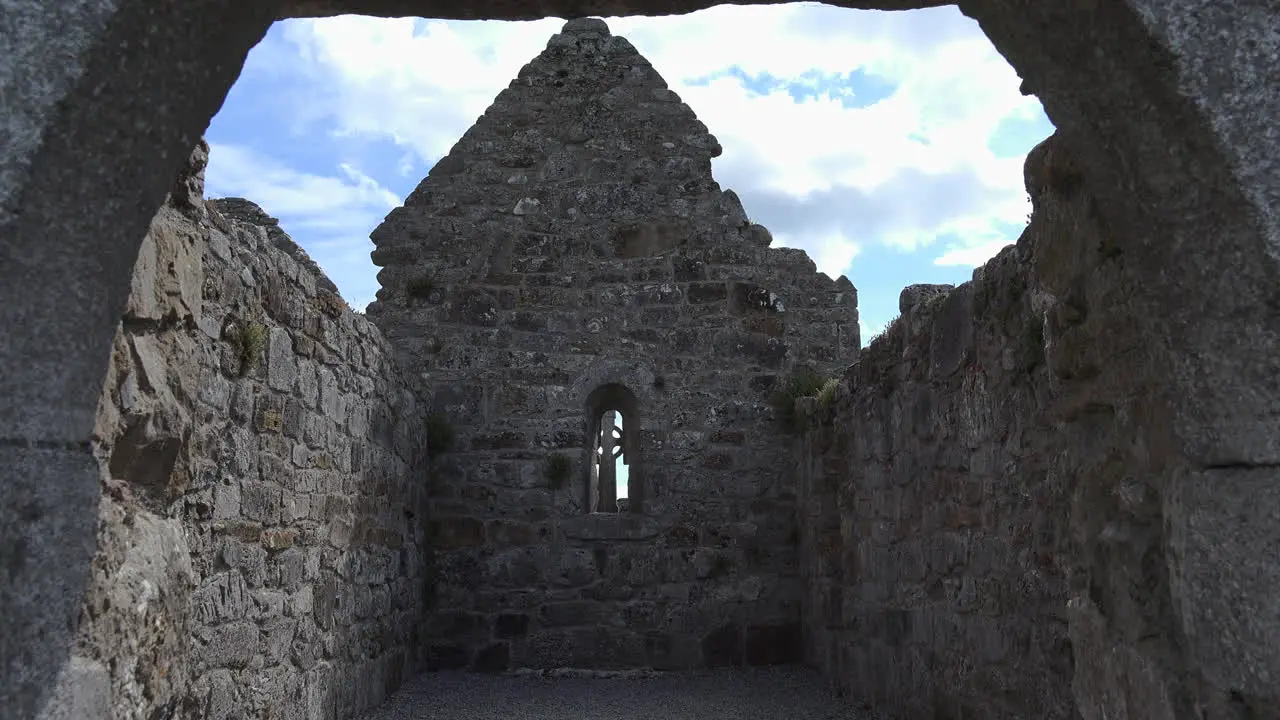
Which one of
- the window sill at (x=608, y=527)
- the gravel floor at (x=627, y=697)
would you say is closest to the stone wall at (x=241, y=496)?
the gravel floor at (x=627, y=697)

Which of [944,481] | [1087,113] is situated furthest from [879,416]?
[1087,113]

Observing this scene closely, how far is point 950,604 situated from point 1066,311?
250 centimetres

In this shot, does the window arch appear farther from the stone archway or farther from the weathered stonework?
the stone archway

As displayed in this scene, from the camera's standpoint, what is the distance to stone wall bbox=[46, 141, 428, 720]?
259cm

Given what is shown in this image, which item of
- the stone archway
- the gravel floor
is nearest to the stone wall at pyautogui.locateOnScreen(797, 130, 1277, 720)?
Result: the stone archway

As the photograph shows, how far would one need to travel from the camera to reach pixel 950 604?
4812 mm

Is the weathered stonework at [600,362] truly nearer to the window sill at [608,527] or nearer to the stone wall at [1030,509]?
the window sill at [608,527]

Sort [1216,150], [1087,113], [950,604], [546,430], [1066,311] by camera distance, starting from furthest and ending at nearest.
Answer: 1. [546,430]
2. [950,604]
3. [1066,311]
4. [1087,113]
5. [1216,150]

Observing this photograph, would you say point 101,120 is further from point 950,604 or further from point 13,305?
point 950,604

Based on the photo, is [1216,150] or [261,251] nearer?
[1216,150]

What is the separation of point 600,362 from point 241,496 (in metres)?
4.60

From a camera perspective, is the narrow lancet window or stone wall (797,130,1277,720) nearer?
stone wall (797,130,1277,720)

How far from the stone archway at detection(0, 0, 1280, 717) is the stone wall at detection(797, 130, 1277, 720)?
70mm

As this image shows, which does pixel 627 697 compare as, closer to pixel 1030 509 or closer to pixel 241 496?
pixel 241 496
